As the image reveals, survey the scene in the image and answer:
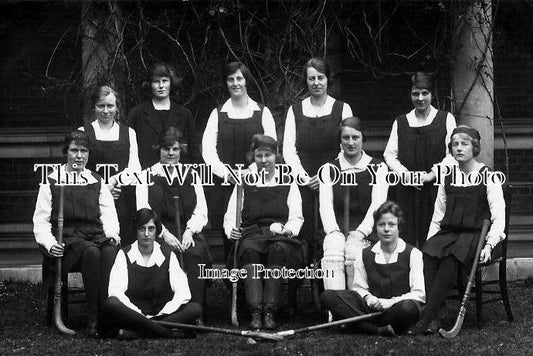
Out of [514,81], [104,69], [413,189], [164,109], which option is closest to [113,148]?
[164,109]

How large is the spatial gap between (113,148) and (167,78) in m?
0.64

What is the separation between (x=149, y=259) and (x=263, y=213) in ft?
3.05

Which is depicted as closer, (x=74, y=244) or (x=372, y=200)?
(x=74, y=244)

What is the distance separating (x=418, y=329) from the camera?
22.1 feet

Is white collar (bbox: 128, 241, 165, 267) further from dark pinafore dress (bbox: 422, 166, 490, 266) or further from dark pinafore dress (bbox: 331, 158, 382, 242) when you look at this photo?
dark pinafore dress (bbox: 422, 166, 490, 266)

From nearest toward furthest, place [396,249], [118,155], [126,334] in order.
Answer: [126,334] → [396,249] → [118,155]

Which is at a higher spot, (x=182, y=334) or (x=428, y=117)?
(x=428, y=117)

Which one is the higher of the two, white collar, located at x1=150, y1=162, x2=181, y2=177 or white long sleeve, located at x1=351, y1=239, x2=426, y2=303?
white collar, located at x1=150, y1=162, x2=181, y2=177

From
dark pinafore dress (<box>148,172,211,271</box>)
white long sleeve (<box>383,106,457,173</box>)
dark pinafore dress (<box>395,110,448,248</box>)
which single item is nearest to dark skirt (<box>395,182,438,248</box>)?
dark pinafore dress (<box>395,110,448,248</box>)

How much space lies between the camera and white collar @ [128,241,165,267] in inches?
269

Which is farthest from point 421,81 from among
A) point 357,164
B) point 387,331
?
point 387,331

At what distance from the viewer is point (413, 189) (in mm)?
7676

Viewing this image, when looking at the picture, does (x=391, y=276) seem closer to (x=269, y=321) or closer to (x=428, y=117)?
(x=269, y=321)

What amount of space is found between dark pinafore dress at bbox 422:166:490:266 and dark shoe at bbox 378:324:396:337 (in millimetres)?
645
